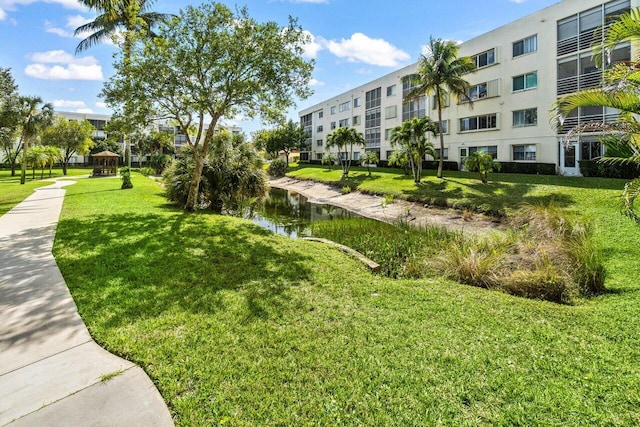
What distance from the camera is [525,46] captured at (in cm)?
2664

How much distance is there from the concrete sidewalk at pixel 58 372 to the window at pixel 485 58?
33.4 meters

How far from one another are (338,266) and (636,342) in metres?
4.92

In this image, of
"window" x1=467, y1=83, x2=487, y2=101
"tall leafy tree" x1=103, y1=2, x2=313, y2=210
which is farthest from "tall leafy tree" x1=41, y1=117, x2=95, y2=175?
"window" x1=467, y1=83, x2=487, y2=101

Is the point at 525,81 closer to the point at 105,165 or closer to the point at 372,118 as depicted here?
the point at 372,118

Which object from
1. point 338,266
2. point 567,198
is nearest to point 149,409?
point 338,266

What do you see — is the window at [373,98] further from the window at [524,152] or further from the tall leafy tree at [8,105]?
the tall leafy tree at [8,105]

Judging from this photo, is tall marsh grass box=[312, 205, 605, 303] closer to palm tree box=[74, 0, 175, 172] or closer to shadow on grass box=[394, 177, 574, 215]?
shadow on grass box=[394, 177, 574, 215]

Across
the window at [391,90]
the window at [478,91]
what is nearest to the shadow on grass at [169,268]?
the window at [478,91]

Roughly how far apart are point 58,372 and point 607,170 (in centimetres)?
2779

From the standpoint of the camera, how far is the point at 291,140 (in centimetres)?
6038

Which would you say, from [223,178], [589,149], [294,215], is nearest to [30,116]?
[223,178]

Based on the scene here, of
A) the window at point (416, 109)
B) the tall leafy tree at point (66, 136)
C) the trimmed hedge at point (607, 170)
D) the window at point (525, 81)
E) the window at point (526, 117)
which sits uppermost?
the window at point (416, 109)

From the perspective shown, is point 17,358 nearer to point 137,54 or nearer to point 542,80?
point 137,54

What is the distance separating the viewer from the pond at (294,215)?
15.3 metres
